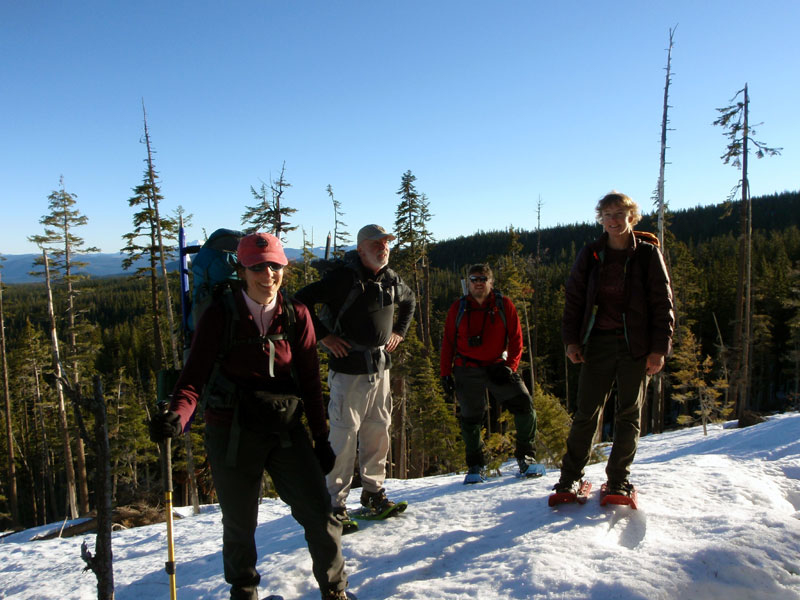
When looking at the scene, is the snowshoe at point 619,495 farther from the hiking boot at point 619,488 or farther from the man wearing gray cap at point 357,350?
the man wearing gray cap at point 357,350

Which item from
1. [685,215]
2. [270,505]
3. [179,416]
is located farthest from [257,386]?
[685,215]

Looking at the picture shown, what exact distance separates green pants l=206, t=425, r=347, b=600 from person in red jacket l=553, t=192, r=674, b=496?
225cm

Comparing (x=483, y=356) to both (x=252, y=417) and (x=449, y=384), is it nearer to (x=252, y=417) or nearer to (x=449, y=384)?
(x=449, y=384)

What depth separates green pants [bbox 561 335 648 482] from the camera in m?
3.82

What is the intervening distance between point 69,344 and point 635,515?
26.6m

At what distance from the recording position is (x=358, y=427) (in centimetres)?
421

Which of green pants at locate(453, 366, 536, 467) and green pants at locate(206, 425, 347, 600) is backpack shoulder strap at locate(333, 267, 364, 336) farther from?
green pants at locate(453, 366, 536, 467)

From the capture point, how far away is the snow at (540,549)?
9.10 feet

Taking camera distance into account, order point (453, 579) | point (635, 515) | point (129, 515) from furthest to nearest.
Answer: point (129, 515) → point (635, 515) → point (453, 579)

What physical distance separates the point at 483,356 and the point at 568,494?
1855 millimetres

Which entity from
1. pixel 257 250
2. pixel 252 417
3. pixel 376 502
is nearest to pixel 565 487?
pixel 376 502

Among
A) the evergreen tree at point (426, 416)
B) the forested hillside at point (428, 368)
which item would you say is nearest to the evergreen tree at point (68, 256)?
the forested hillside at point (428, 368)

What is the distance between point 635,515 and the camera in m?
3.71

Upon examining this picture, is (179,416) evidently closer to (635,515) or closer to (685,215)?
(635,515)
